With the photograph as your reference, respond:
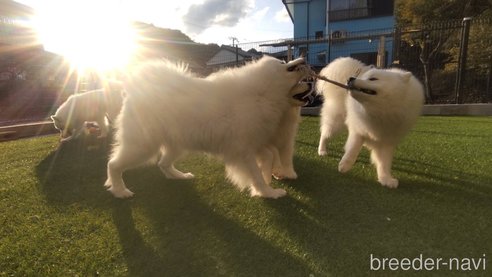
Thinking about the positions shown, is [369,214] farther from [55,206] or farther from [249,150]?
[55,206]

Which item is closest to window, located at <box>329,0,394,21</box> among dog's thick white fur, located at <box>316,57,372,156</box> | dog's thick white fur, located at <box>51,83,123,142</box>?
dog's thick white fur, located at <box>51,83,123,142</box>

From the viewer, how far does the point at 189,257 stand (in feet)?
6.51

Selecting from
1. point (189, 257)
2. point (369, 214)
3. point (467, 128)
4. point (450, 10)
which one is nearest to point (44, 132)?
point (189, 257)

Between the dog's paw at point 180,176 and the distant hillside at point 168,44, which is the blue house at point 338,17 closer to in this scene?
the distant hillside at point 168,44

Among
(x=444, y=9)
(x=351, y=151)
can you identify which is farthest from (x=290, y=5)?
(x=351, y=151)

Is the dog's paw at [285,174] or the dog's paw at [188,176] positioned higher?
the dog's paw at [285,174]

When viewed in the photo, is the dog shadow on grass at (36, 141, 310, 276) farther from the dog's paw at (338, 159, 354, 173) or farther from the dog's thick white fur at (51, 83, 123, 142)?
the dog's thick white fur at (51, 83, 123, 142)

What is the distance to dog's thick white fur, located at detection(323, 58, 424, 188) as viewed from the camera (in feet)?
9.45

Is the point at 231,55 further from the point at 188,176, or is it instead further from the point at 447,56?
the point at 188,176

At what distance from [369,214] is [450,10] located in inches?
665

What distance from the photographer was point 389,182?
2992mm

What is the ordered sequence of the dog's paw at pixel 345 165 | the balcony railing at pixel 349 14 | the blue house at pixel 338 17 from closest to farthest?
the dog's paw at pixel 345 165, the blue house at pixel 338 17, the balcony railing at pixel 349 14

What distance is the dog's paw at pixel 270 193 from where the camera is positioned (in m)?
2.84

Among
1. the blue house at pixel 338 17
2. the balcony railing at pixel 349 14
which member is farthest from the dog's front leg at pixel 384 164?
the balcony railing at pixel 349 14
